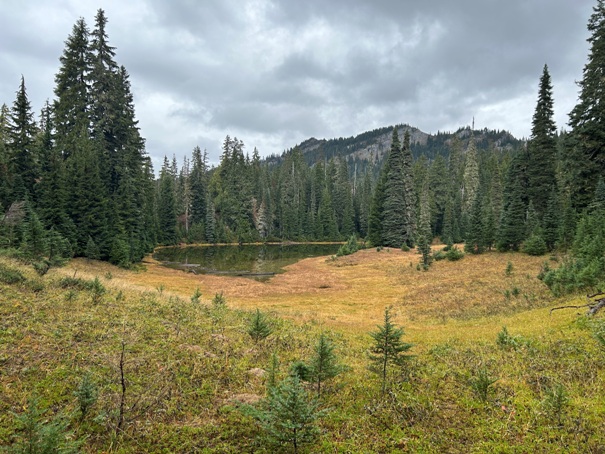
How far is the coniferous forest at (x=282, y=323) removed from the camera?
17.8 feet

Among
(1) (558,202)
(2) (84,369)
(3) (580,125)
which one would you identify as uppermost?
(3) (580,125)

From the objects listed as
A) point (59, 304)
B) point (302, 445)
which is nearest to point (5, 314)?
point (59, 304)

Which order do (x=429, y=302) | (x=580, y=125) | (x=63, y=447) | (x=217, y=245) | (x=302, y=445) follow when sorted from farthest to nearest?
(x=217, y=245) < (x=580, y=125) < (x=429, y=302) < (x=302, y=445) < (x=63, y=447)

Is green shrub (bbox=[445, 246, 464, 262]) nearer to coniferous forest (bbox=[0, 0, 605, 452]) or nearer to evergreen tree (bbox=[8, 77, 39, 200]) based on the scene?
coniferous forest (bbox=[0, 0, 605, 452])

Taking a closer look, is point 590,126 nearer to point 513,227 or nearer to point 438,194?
point 513,227

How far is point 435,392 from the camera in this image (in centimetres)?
707

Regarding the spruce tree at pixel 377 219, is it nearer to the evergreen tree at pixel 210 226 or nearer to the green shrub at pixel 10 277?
the evergreen tree at pixel 210 226

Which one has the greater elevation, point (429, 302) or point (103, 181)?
point (103, 181)

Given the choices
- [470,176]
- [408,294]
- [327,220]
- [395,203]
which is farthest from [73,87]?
[470,176]

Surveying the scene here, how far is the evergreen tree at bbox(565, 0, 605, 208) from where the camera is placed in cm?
2961

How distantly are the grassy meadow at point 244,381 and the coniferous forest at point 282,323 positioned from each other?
0.04m

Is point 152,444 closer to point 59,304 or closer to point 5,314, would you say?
point 5,314

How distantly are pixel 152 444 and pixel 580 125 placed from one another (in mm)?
40645

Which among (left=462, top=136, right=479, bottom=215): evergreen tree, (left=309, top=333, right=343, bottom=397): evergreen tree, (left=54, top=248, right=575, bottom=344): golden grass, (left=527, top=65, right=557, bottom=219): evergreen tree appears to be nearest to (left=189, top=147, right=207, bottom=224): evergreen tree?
(left=54, top=248, right=575, bottom=344): golden grass
